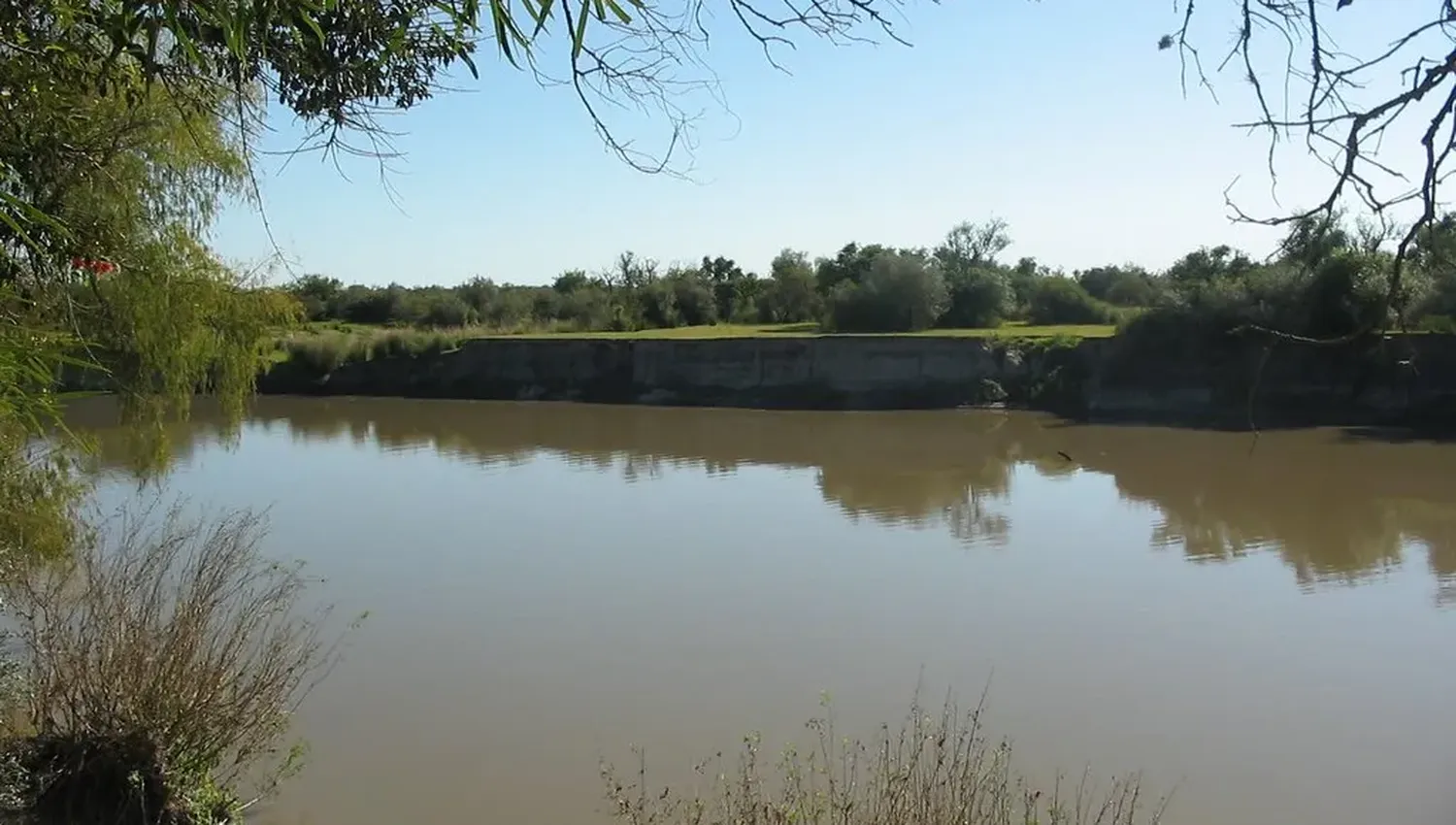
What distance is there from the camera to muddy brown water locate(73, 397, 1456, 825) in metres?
5.76

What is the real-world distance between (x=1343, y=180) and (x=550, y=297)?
40.9 metres

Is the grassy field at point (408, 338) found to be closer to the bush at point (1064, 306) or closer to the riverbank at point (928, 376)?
the riverbank at point (928, 376)

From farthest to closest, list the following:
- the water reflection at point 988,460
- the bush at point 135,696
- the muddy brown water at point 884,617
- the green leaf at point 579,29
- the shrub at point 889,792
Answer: the water reflection at point 988,460 < the muddy brown water at point 884,617 < the bush at point 135,696 < the shrub at point 889,792 < the green leaf at point 579,29

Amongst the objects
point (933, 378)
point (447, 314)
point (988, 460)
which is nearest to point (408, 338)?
point (447, 314)

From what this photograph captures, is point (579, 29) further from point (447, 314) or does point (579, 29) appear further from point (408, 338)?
point (447, 314)

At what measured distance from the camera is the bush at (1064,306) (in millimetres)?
30688

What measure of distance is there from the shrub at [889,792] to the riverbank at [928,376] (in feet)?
41.5

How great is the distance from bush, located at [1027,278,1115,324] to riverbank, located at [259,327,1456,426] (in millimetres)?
6925

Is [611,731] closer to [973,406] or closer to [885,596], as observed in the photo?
[885,596]

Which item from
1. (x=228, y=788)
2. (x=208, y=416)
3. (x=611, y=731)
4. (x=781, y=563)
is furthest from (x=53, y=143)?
(x=208, y=416)

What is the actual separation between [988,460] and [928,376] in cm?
717

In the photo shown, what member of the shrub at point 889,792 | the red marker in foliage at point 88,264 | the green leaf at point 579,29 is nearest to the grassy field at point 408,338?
the shrub at point 889,792

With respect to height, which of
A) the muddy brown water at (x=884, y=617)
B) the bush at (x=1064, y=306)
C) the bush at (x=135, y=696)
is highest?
the bush at (x=1064, y=306)

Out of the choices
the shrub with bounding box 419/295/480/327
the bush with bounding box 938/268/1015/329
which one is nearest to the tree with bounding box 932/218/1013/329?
the bush with bounding box 938/268/1015/329
